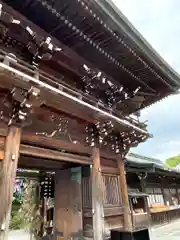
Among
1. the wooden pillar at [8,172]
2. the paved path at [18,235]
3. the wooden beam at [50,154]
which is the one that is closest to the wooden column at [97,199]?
the wooden beam at [50,154]

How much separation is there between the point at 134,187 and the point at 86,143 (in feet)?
24.5

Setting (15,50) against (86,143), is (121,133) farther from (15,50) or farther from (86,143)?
(15,50)

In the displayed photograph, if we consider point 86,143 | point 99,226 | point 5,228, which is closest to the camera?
point 5,228

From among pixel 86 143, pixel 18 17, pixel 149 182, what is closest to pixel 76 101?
pixel 86 143

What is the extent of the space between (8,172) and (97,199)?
8.71 ft

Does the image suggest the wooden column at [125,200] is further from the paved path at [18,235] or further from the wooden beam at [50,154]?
the paved path at [18,235]

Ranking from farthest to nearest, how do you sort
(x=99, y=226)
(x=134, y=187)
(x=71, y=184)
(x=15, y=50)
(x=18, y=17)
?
(x=134, y=187)
(x=71, y=184)
(x=99, y=226)
(x=15, y=50)
(x=18, y=17)

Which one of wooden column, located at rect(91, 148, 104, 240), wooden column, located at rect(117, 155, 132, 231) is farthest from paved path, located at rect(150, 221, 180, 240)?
wooden column, located at rect(91, 148, 104, 240)

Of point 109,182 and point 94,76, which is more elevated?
point 94,76

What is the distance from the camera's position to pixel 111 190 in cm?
636

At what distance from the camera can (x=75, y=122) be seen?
219 inches

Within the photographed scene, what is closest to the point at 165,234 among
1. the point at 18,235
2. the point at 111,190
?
the point at 111,190

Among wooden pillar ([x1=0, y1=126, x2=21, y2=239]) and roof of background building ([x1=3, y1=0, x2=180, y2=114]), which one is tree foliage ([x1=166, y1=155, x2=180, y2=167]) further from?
wooden pillar ([x1=0, y1=126, x2=21, y2=239])

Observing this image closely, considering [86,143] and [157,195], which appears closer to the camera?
[86,143]
